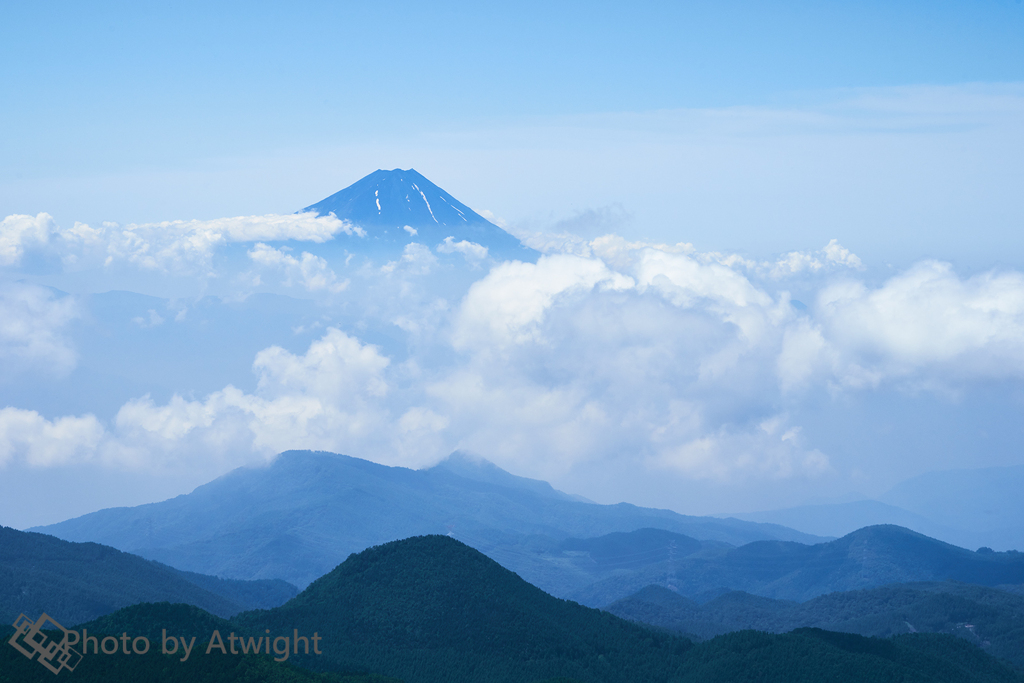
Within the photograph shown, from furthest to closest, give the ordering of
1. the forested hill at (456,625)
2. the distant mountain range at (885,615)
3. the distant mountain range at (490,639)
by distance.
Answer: the distant mountain range at (885,615)
the forested hill at (456,625)
the distant mountain range at (490,639)

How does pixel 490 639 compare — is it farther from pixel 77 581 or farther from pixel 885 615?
pixel 885 615

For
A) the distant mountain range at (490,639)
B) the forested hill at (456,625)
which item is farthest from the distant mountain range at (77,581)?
the forested hill at (456,625)

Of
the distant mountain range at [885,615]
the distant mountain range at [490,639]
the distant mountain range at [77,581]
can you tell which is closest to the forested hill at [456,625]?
the distant mountain range at [490,639]

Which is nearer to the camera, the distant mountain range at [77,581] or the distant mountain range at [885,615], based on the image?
the distant mountain range at [77,581]

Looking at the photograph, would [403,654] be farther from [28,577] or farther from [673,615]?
[673,615]

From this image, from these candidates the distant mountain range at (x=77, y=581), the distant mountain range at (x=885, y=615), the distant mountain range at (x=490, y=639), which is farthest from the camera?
the distant mountain range at (x=885, y=615)

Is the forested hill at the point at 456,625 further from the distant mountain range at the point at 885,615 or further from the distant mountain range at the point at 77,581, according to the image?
the distant mountain range at the point at 77,581

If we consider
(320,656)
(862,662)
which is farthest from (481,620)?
(862,662)
